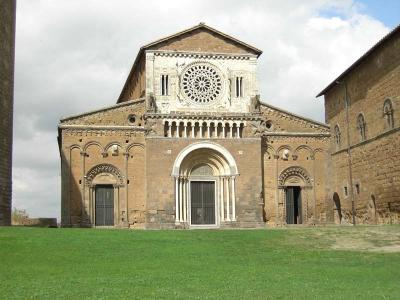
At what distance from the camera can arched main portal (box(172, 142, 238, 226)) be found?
1655 inches

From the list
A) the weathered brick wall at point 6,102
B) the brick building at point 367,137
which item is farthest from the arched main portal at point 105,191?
the brick building at point 367,137

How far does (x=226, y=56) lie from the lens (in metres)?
44.0

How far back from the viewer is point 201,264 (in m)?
20.9

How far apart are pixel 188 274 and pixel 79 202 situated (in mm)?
23773

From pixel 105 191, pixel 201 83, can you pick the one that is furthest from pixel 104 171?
pixel 201 83

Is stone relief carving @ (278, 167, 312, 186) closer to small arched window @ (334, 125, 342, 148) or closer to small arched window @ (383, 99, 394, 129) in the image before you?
small arched window @ (334, 125, 342, 148)

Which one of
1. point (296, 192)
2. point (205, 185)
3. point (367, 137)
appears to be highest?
point (367, 137)

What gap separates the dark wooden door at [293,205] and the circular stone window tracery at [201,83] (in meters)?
8.32

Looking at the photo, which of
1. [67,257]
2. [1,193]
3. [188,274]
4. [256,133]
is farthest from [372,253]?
[256,133]

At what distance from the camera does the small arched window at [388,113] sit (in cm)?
3672

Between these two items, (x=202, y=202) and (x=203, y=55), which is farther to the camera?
(x=203, y=55)

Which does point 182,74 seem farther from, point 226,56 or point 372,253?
point 372,253

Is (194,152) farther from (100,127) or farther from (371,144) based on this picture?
(371,144)

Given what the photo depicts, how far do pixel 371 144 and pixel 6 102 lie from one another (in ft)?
69.8
